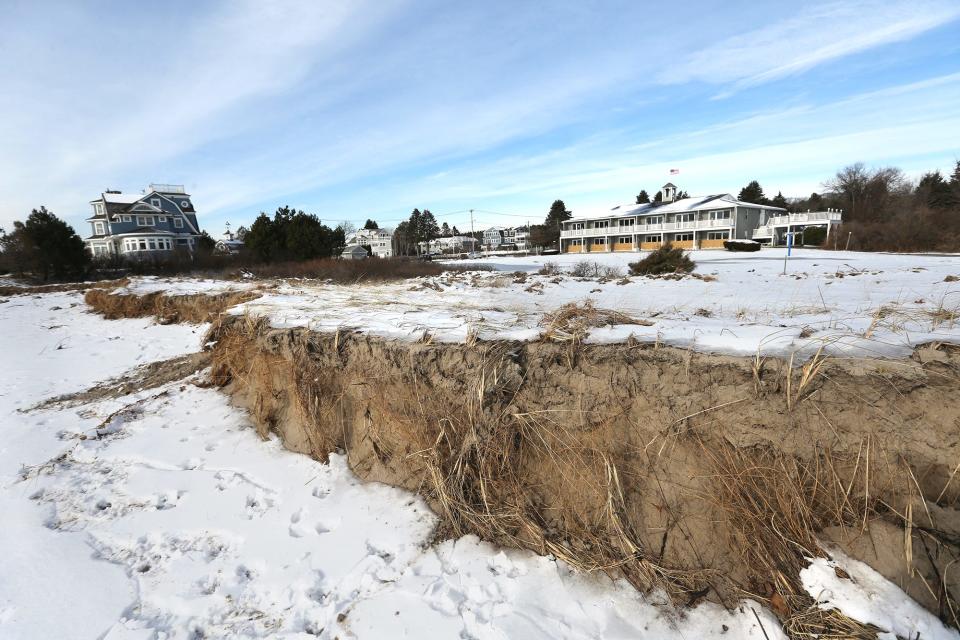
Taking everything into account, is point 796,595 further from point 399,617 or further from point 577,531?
point 399,617

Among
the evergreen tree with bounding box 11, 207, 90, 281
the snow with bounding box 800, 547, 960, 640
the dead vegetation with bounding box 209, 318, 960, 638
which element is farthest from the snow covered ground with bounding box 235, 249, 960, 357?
the evergreen tree with bounding box 11, 207, 90, 281

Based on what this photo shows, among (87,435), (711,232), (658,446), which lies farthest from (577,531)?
(711,232)

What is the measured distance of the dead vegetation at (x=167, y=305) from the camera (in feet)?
37.1

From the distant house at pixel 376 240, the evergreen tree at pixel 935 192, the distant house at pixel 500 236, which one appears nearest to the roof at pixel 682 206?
the evergreen tree at pixel 935 192

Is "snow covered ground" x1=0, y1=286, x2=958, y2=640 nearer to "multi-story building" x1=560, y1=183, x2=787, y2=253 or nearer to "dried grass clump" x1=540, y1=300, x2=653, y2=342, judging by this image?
"dried grass clump" x1=540, y1=300, x2=653, y2=342

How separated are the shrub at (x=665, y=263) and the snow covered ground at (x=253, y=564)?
16.5 m

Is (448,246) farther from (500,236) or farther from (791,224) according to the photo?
(791,224)

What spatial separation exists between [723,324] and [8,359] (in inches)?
574

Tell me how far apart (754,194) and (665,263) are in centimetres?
6038

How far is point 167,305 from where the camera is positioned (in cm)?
1288

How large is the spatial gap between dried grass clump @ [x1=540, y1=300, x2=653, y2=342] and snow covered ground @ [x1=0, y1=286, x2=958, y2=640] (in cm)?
185

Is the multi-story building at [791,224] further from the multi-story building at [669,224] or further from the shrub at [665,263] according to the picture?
the shrub at [665,263]

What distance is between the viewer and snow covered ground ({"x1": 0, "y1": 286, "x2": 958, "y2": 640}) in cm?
283

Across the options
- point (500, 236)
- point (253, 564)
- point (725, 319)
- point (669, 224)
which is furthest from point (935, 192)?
point (500, 236)
